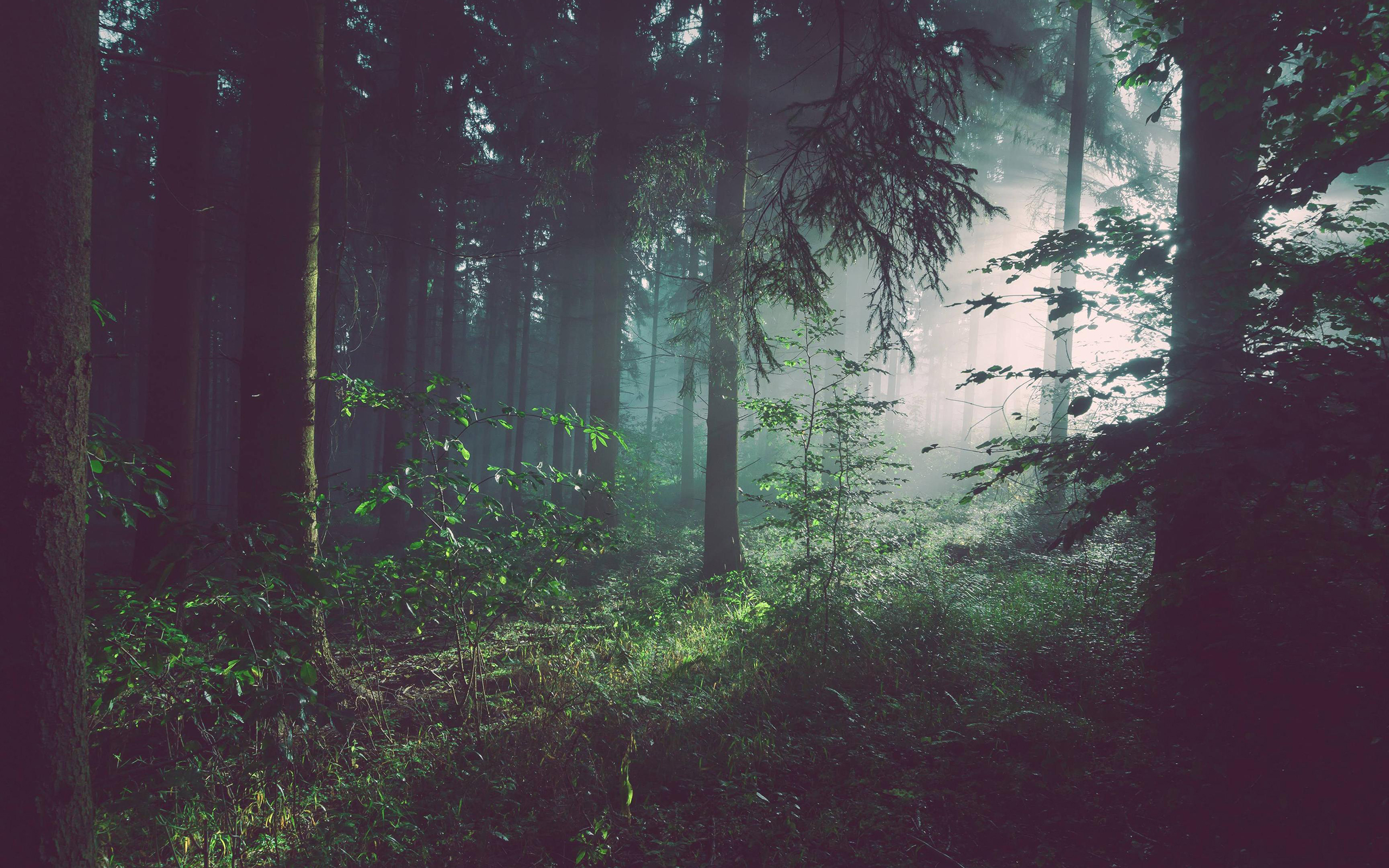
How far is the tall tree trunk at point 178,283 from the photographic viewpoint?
7.84m

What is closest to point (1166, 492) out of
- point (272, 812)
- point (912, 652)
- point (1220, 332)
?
point (1220, 332)

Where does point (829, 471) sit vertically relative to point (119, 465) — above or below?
below

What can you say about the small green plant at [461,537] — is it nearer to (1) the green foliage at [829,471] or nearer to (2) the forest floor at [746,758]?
(2) the forest floor at [746,758]

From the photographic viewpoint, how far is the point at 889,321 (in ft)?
18.0

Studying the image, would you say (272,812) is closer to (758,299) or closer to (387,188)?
(758,299)

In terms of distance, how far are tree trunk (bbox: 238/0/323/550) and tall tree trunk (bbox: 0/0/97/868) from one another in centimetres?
239

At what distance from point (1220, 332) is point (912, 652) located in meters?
3.56

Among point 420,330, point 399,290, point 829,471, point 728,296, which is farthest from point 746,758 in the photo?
point 420,330

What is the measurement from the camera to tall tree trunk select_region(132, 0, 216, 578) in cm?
784

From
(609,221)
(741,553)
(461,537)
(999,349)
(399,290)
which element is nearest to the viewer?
(461,537)

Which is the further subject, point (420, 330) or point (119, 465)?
point (420, 330)

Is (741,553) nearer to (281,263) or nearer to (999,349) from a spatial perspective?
(281,263)

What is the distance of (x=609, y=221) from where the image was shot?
13.1 meters

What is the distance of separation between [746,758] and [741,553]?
20.0 feet
